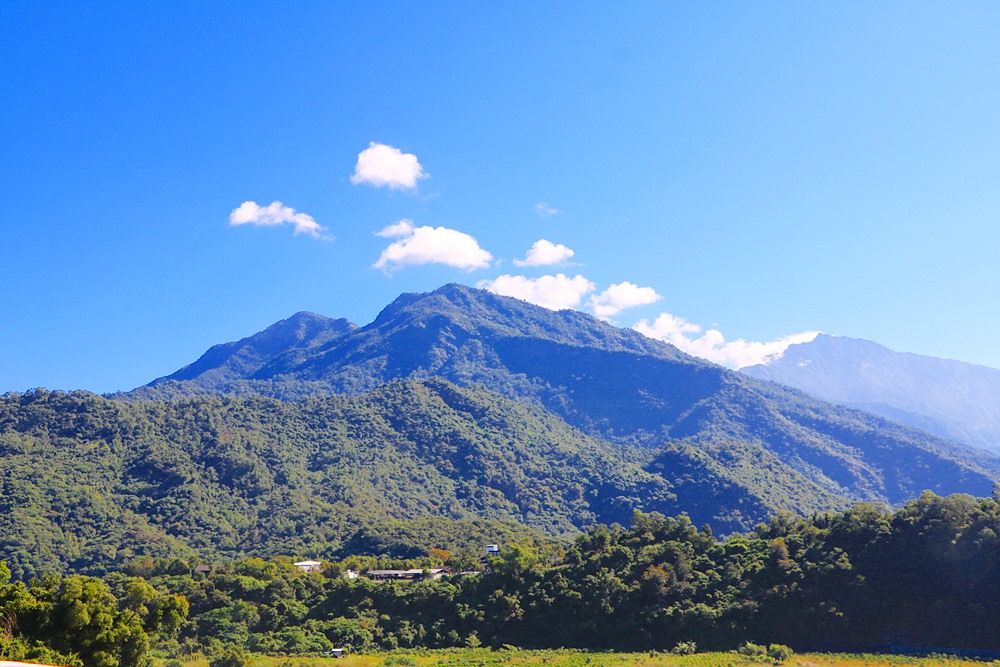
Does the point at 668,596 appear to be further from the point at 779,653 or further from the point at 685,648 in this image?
the point at 779,653

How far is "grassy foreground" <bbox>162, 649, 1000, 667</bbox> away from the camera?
33.6 meters

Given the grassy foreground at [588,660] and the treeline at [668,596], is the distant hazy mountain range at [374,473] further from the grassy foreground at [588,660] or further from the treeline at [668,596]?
the grassy foreground at [588,660]

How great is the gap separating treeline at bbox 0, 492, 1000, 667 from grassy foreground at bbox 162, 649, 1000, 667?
8.32 feet

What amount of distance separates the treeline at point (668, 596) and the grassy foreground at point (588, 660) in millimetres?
2537

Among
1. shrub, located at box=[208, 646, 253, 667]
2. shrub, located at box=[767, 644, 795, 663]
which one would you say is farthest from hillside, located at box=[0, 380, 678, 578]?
shrub, located at box=[767, 644, 795, 663]

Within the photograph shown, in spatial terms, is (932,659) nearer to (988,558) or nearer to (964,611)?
(964,611)

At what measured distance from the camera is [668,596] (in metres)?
42.4

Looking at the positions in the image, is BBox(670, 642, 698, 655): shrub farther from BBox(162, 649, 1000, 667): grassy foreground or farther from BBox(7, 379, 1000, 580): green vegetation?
BBox(7, 379, 1000, 580): green vegetation

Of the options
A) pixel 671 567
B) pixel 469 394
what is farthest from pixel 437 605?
pixel 469 394

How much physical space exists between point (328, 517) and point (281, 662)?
63.5 meters

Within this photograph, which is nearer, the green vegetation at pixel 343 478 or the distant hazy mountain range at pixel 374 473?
the green vegetation at pixel 343 478

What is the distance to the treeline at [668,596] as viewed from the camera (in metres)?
38.6

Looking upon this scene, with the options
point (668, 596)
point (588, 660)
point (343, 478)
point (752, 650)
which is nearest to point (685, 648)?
point (752, 650)

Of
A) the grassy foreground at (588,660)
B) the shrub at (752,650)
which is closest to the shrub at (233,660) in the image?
the grassy foreground at (588,660)
